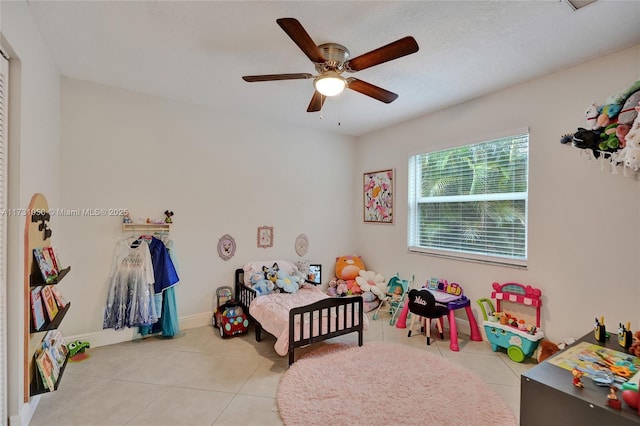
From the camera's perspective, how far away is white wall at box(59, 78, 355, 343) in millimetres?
2834

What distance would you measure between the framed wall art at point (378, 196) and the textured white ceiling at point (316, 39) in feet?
4.65

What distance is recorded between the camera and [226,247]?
3.60 metres

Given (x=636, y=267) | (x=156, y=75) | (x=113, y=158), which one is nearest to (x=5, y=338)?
(x=113, y=158)

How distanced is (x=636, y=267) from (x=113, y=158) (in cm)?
457

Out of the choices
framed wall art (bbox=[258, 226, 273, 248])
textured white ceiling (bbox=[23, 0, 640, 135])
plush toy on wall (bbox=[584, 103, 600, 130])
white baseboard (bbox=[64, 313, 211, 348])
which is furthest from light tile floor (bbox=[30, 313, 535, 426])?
textured white ceiling (bbox=[23, 0, 640, 135])

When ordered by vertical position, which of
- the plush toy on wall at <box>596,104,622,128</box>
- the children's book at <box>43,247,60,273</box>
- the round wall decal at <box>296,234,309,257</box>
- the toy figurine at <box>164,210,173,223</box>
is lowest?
the round wall decal at <box>296,234,309,257</box>

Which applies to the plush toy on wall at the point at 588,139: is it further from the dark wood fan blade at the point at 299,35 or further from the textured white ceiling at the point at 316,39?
the dark wood fan blade at the point at 299,35

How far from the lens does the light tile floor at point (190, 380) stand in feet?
6.37

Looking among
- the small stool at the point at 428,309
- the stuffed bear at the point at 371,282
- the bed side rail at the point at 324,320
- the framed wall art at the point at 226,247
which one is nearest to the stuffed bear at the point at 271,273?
the framed wall art at the point at 226,247

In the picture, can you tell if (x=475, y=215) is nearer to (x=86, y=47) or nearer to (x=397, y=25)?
(x=397, y=25)

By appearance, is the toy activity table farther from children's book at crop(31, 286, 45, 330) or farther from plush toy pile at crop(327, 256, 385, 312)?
children's book at crop(31, 286, 45, 330)

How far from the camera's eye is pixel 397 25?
1946 mm

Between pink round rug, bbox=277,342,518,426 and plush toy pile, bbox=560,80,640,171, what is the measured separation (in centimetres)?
175

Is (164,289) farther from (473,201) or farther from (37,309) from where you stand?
(473,201)
